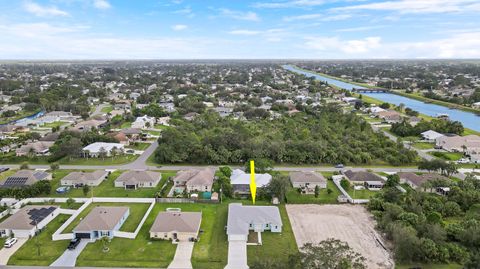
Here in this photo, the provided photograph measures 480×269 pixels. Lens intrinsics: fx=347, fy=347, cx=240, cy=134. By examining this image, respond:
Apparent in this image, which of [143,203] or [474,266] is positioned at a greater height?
[474,266]

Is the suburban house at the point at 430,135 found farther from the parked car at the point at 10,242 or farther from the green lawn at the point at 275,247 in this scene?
the parked car at the point at 10,242

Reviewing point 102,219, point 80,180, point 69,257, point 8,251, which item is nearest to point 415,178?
point 102,219

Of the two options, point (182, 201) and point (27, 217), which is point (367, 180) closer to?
point (182, 201)

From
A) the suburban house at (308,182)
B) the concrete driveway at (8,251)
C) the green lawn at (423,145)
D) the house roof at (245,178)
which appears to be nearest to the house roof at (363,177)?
the suburban house at (308,182)

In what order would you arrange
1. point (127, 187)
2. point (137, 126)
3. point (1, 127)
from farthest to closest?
point (137, 126) → point (1, 127) → point (127, 187)

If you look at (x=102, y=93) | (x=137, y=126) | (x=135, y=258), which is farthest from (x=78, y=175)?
(x=102, y=93)

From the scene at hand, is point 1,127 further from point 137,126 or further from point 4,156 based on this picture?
point 137,126

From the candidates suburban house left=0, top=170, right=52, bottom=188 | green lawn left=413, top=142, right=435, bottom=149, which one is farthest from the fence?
green lawn left=413, top=142, right=435, bottom=149

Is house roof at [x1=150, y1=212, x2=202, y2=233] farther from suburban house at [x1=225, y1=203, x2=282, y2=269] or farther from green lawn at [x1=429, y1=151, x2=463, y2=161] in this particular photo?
green lawn at [x1=429, y1=151, x2=463, y2=161]
